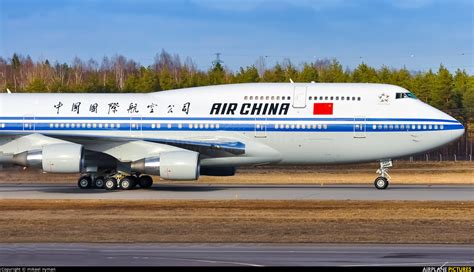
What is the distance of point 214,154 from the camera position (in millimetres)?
40375

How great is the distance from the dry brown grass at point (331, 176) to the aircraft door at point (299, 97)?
7.26m

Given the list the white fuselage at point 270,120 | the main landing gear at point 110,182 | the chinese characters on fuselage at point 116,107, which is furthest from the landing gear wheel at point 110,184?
the chinese characters on fuselage at point 116,107

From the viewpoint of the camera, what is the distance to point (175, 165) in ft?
125

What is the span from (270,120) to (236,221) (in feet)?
43.3

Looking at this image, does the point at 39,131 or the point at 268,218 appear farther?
the point at 39,131

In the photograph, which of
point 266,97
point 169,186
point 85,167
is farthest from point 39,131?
point 266,97

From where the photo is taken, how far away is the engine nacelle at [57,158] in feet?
125

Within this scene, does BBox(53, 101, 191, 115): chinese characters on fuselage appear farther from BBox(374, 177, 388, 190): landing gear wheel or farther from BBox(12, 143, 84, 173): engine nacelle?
BBox(374, 177, 388, 190): landing gear wheel

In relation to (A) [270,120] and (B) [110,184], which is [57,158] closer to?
(B) [110,184]

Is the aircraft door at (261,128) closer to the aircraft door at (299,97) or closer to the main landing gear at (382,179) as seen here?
the aircraft door at (299,97)

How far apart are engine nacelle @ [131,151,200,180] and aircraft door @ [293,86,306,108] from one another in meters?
4.91

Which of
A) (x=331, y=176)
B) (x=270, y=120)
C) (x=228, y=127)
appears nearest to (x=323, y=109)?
(x=270, y=120)

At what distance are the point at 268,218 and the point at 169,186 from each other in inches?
614

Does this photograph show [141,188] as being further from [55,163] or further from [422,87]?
[422,87]
